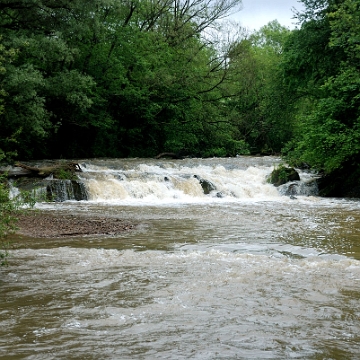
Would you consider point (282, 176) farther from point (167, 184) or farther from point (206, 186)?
point (167, 184)

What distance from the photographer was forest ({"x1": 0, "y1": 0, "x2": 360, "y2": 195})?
18359mm

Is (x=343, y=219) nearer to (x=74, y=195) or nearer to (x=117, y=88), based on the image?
(x=74, y=195)

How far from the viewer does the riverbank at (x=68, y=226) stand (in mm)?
9938

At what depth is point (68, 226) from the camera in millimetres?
10875

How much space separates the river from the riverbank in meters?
0.53

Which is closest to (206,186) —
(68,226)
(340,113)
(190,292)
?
(340,113)

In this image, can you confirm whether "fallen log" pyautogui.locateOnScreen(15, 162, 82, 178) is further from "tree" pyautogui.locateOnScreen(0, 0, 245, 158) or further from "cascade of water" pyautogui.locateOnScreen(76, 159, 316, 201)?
"tree" pyautogui.locateOnScreen(0, 0, 245, 158)

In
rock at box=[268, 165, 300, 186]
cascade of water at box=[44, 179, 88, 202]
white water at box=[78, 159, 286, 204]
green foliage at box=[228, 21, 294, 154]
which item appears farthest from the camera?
green foliage at box=[228, 21, 294, 154]

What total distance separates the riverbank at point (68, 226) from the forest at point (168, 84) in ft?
6.55

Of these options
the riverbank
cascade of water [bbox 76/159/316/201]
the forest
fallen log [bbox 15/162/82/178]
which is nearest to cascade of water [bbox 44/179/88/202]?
cascade of water [bbox 76/159/316/201]

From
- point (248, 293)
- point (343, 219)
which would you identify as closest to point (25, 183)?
point (343, 219)

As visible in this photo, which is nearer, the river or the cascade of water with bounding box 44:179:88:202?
the river

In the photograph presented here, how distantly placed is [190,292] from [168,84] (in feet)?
86.8

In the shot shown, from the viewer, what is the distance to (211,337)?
167 inches
